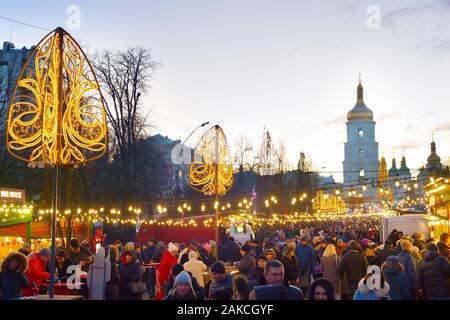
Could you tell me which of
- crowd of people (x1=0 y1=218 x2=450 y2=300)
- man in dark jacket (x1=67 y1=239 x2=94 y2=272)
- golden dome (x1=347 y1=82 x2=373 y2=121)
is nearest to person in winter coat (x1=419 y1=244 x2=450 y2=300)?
crowd of people (x1=0 y1=218 x2=450 y2=300)

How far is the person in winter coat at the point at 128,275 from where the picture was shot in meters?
13.1

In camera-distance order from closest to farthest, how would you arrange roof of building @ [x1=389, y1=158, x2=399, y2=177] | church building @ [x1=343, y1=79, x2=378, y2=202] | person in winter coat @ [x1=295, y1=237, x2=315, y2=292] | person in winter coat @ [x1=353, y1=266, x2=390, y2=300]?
person in winter coat @ [x1=353, y1=266, x2=390, y2=300] → person in winter coat @ [x1=295, y1=237, x2=315, y2=292] → roof of building @ [x1=389, y1=158, x2=399, y2=177] → church building @ [x1=343, y1=79, x2=378, y2=202]

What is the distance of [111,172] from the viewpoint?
4247 centimetres

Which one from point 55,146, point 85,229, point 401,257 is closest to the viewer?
point 55,146

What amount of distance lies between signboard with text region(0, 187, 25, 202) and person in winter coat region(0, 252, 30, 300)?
12281mm

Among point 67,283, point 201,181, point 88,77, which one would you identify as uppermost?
point 88,77

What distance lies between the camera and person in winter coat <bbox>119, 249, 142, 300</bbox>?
13125 mm

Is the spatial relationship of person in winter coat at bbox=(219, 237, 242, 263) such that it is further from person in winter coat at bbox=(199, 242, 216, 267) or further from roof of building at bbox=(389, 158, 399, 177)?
roof of building at bbox=(389, 158, 399, 177)

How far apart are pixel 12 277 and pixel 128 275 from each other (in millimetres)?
3503

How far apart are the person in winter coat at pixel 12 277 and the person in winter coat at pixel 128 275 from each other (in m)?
3.34
